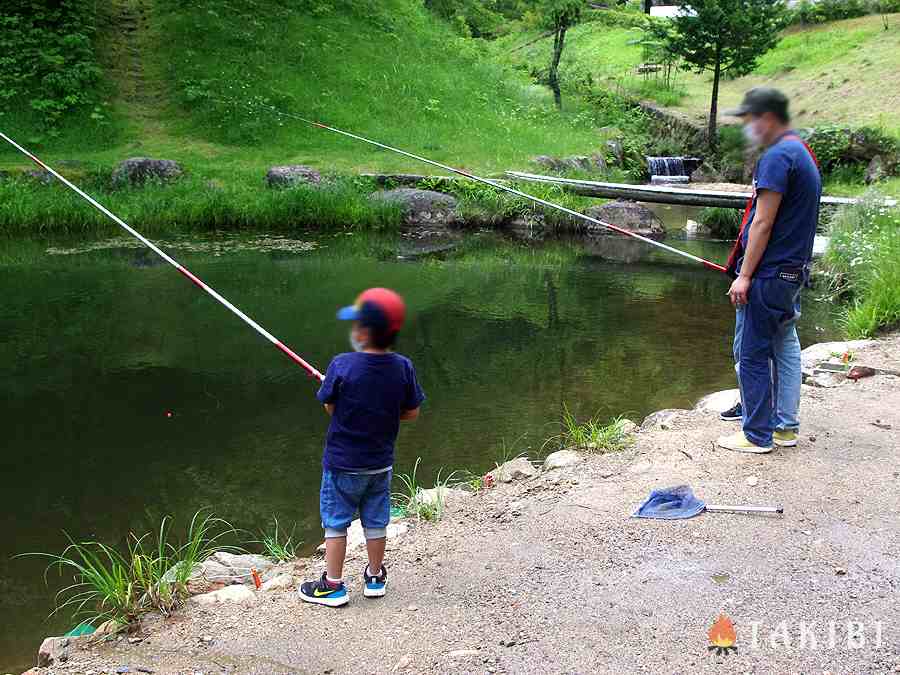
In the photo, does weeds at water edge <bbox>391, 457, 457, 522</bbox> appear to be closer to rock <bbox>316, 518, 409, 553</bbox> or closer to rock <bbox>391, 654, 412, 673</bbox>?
rock <bbox>316, 518, 409, 553</bbox>

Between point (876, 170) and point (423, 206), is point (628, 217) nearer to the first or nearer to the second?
point (423, 206)

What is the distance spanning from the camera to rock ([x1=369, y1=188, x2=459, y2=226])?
50.4 feet

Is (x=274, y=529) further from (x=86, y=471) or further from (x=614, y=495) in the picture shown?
(x=614, y=495)

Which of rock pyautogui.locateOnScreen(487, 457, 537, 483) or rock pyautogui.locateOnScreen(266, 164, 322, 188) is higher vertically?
rock pyautogui.locateOnScreen(266, 164, 322, 188)

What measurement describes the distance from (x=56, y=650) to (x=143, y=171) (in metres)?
13.7

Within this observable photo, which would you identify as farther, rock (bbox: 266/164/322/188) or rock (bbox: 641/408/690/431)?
rock (bbox: 266/164/322/188)

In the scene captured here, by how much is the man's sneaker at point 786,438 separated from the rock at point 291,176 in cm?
1206

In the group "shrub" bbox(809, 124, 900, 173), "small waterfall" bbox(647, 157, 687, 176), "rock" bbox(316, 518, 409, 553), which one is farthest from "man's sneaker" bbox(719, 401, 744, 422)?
"small waterfall" bbox(647, 157, 687, 176)

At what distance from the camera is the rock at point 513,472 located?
495 centimetres

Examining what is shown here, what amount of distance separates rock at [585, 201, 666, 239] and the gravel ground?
10.8 metres

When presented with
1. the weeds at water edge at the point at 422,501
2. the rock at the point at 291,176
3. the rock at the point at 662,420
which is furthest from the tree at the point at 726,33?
the weeds at water edge at the point at 422,501

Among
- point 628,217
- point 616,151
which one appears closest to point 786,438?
point 628,217

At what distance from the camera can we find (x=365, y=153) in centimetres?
1784

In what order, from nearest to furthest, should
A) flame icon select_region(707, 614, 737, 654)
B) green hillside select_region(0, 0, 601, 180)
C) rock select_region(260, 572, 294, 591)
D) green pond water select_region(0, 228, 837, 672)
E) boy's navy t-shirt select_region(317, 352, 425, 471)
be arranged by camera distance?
1. flame icon select_region(707, 614, 737, 654)
2. boy's navy t-shirt select_region(317, 352, 425, 471)
3. rock select_region(260, 572, 294, 591)
4. green pond water select_region(0, 228, 837, 672)
5. green hillside select_region(0, 0, 601, 180)
